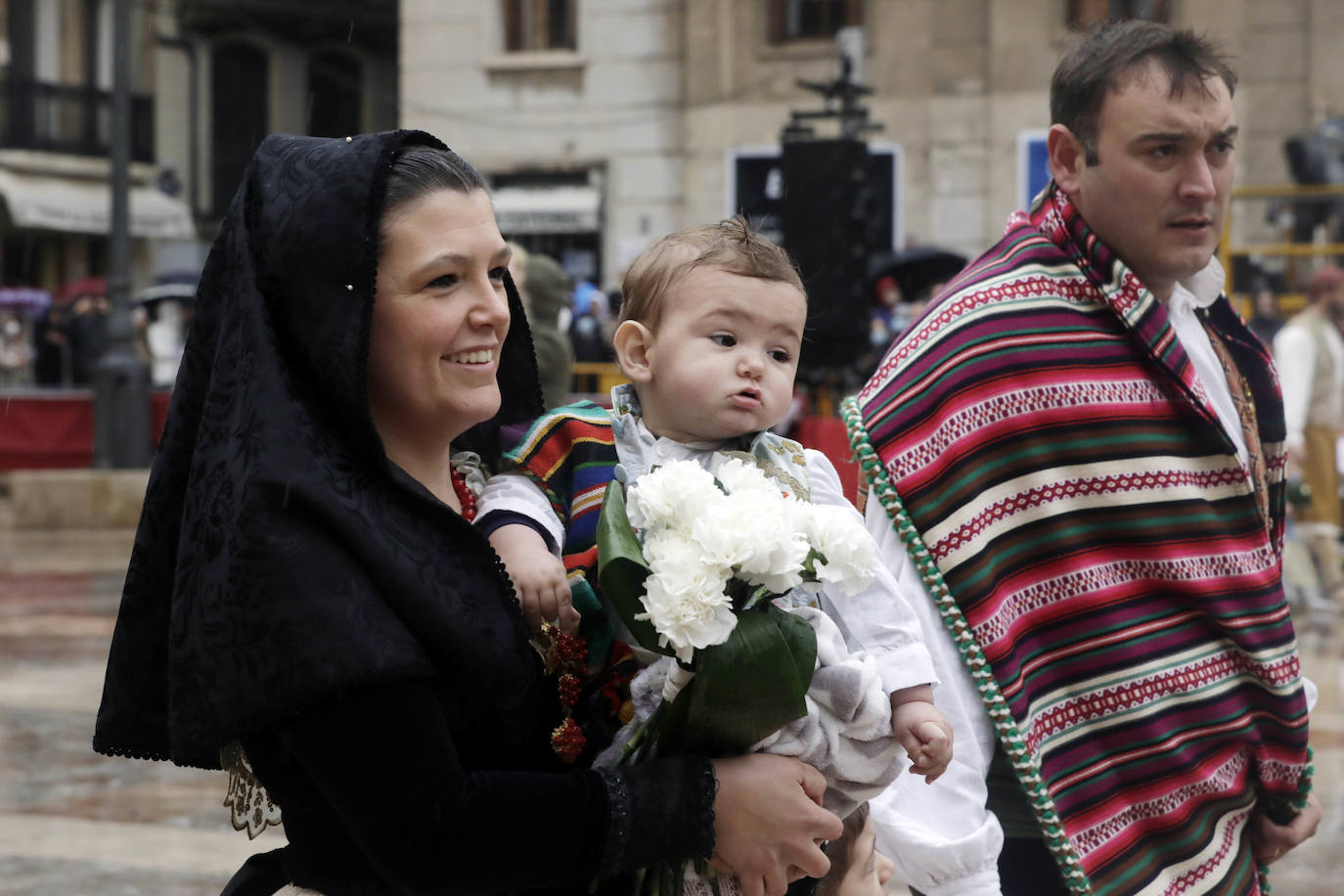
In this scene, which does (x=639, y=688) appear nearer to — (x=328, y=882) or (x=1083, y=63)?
(x=328, y=882)

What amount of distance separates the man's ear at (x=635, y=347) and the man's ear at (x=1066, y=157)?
3.89 ft

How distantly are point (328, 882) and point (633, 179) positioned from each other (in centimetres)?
2341

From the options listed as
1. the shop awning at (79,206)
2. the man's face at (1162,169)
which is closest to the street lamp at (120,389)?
the man's face at (1162,169)

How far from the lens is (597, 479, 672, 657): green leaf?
201 centimetres

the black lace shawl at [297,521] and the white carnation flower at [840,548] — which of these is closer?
the black lace shawl at [297,521]

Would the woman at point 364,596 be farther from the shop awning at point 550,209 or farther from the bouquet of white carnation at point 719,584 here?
the shop awning at point 550,209

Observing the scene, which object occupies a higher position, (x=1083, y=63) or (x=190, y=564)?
(x=1083, y=63)

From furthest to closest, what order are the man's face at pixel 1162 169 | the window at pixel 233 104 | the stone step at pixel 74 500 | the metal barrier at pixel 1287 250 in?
the window at pixel 233 104, the stone step at pixel 74 500, the metal barrier at pixel 1287 250, the man's face at pixel 1162 169

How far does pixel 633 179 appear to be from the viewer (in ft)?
82.1

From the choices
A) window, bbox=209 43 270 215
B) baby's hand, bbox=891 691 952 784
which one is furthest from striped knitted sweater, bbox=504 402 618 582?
window, bbox=209 43 270 215

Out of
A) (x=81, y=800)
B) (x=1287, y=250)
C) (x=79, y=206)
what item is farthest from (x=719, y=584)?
(x=79, y=206)

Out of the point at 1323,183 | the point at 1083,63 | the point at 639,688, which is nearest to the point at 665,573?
the point at 639,688

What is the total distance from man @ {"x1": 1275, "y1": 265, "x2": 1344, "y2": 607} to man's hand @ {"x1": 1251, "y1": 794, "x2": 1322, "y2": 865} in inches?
274

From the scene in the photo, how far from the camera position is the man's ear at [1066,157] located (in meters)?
3.26
